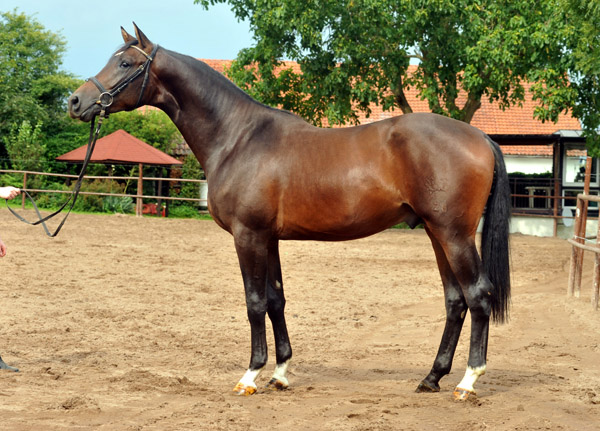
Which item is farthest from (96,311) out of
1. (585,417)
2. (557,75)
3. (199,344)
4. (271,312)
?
(557,75)

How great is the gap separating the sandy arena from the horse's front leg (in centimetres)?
15

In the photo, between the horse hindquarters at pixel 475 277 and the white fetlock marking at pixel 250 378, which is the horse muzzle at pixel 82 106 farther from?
the horse hindquarters at pixel 475 277

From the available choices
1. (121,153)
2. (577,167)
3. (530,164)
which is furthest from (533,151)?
(121,153)

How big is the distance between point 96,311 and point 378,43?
11.6m

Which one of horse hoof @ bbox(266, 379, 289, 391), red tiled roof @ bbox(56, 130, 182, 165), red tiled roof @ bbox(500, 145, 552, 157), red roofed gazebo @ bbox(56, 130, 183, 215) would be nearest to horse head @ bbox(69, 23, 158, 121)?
horse hoof @ bbox(266, 379, 289, 391)

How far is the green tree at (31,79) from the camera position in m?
28.3

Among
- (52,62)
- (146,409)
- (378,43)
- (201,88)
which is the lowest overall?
(146,409)

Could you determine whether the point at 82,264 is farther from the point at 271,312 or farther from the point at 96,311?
the point at 271,312

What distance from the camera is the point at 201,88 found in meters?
4.81

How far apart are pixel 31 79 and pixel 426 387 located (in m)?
30.6

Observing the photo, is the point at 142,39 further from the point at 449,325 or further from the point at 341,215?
the point at 449,325

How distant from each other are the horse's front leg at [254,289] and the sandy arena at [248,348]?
154 mm

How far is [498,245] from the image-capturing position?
179 inches

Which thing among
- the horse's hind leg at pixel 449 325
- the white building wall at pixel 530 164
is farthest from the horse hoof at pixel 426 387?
the white building wall at pixel 530 164
